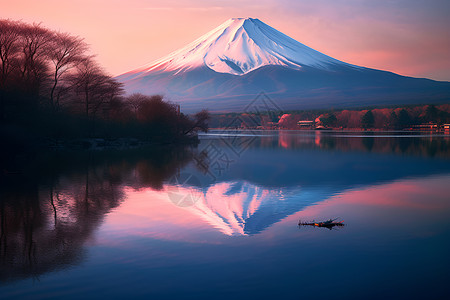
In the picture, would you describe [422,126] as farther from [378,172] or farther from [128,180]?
[128,180]

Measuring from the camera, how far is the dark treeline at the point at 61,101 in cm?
3148

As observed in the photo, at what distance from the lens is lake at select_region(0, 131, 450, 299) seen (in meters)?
6.47

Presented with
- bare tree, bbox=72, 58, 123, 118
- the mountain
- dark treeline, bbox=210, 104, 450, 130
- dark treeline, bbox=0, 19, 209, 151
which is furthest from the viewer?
the mountain

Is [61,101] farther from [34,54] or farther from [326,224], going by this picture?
[326,224]

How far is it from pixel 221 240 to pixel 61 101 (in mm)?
37640

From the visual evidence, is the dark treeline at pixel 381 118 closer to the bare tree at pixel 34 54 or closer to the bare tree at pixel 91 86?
the bare tree at pixel 91 86

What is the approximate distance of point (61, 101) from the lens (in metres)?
42.1

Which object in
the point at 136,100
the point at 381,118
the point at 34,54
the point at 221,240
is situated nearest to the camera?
the point at 221,240

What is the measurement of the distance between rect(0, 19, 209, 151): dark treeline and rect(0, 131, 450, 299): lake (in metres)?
16.4

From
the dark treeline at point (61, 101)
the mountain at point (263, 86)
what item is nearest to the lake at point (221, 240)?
the dark treeline at point (61, 101)

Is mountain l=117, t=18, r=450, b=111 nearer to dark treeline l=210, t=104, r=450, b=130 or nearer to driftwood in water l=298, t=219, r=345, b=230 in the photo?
dark treeline l=210, t=104, r=450, b=130

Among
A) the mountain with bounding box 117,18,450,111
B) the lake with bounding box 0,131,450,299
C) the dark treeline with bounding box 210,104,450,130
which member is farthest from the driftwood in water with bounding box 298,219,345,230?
the mountain with bounding box 117,18,450,111

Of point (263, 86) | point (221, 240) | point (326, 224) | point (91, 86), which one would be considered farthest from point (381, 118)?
point (221, 240)

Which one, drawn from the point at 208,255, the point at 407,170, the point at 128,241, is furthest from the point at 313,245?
the point at 407,170
